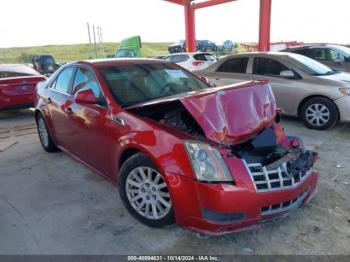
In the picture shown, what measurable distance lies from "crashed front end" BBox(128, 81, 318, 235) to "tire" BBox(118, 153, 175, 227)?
0.19m

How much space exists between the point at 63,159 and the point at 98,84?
1897mm

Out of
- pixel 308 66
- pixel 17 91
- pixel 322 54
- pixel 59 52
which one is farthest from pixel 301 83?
pixel 59 52

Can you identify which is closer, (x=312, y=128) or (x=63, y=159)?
(x=63, y=159)

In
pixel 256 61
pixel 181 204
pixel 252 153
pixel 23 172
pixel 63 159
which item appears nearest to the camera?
pixel 181 204

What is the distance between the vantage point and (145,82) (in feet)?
12.5

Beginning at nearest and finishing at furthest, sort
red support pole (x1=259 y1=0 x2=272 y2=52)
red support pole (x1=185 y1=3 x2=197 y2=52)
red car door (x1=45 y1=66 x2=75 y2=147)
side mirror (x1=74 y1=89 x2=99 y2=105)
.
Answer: side mirror (x1=74 y1=89 x2=99 y2=105) → red car door (x1=45 y1=66 x2=75 y2=147) → red support pole (x1=259 y1=0 x2=272 y2=52) → red support pole (x1=185 y1=3 x2=197 y2=52)

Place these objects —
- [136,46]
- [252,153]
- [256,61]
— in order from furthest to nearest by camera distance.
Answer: [136,46] → [256,61] → [252,153]

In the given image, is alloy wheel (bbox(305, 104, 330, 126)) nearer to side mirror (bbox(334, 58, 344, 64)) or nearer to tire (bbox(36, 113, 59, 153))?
tire (bbox(36, 113, 59, 153))

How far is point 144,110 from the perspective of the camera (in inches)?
126

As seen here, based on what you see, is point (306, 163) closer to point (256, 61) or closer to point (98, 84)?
point (98, 84)

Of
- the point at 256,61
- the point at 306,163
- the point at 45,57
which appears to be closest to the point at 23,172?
the point at 306,163

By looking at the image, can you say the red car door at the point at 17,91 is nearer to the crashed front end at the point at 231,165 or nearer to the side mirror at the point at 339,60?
the crashed front end at the point at 231,165

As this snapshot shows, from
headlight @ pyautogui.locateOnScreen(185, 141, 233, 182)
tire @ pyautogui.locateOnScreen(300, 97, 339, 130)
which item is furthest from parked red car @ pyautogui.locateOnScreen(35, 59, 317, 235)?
tire @ pyautogui.locateOnScreen(300, 97, 339, 130)

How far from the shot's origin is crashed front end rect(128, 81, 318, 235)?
2.52 m
